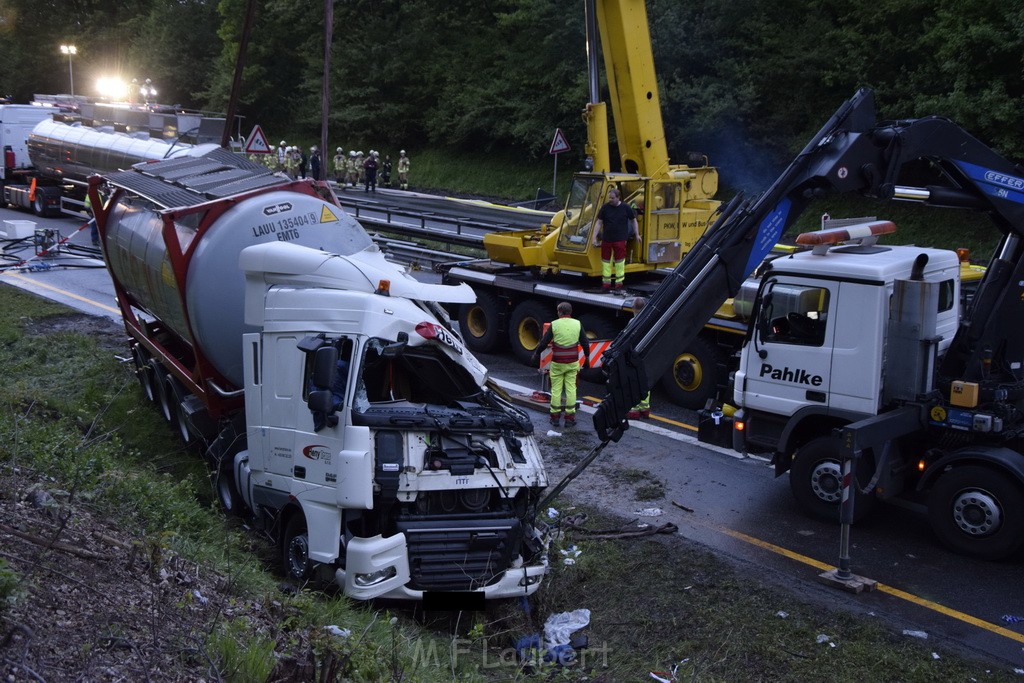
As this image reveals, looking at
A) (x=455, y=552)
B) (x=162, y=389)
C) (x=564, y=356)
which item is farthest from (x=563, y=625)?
(x=162, y=389)

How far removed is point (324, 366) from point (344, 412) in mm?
353

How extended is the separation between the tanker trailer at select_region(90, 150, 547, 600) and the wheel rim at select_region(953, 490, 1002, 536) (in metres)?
3.64

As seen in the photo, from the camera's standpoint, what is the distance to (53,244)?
2383 cm

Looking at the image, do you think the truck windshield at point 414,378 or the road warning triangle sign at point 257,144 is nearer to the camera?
the truck windshield at point 414,378

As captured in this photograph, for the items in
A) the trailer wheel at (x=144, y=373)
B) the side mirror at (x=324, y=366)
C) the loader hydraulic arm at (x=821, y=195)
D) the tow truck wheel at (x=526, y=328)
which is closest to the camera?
the side mirror at (x=324, y=366)

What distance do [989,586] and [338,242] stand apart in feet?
21.8

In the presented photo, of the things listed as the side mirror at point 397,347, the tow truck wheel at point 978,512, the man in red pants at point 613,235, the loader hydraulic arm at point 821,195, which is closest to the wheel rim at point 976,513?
the tow truck wheel at point 978,512

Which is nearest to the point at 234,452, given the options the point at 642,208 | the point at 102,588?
the point at 102,588

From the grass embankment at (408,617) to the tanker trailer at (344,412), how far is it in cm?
38

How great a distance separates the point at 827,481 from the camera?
9.38 metres

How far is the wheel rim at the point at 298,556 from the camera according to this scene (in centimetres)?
749

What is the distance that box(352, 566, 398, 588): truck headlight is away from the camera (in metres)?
6.86

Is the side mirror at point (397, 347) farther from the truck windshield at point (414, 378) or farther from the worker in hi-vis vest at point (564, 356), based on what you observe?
the worker in hi-vis vest at point (564, 356)

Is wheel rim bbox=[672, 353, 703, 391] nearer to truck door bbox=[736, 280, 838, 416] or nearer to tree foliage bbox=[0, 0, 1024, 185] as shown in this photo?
truck door bbox=[736, 280, 838, 416]
